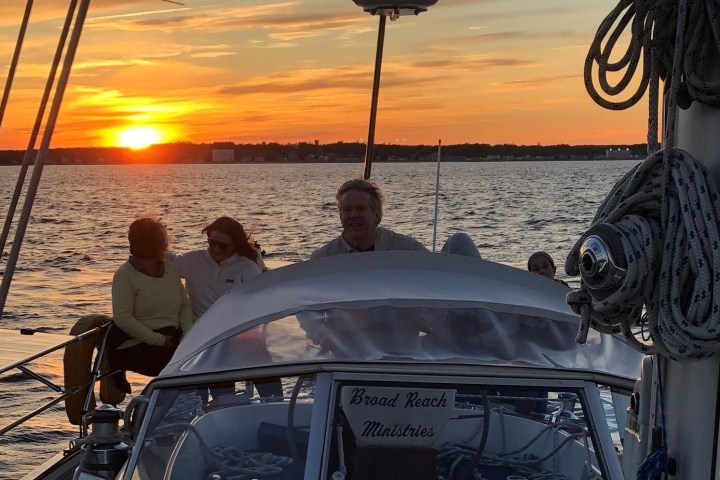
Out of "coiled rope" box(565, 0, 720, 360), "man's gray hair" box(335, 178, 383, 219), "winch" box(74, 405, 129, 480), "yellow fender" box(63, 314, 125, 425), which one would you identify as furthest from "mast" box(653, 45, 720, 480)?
"yellow fender" box(63, 314, 125, 425)

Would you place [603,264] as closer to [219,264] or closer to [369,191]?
[369,191]

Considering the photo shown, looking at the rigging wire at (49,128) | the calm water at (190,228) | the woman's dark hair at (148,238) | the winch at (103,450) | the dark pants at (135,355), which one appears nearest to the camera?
→ the winch at (103,450)

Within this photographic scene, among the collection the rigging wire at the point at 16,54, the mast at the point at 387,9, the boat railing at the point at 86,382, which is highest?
the mast at the point at 387,9

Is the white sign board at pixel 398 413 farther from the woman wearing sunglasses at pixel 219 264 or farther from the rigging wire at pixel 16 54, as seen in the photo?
the woman wearing sunglasses at pixel 219 264

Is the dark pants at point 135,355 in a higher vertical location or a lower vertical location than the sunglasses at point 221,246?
lower

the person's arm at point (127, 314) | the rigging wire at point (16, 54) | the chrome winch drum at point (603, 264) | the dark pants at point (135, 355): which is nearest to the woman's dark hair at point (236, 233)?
the person's arm at point (127, 314)

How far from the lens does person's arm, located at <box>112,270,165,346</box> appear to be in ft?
21.1

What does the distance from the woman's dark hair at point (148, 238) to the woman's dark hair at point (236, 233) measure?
0.31 m

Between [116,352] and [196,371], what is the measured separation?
3.28m

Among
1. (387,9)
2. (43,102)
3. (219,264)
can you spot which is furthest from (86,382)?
(387,9)

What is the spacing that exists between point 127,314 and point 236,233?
85 centimetres

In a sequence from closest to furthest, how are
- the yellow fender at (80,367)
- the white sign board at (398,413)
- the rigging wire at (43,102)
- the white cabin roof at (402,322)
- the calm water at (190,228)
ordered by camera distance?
the white sign board at (398,413), the white cabin roof at (402,322), the rigging wire at (43,102), the yellow fender at (80,367), the calm water at (190,228)

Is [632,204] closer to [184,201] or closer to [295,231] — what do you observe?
[295,231]

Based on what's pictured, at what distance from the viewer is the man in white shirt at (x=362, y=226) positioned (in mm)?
5594
